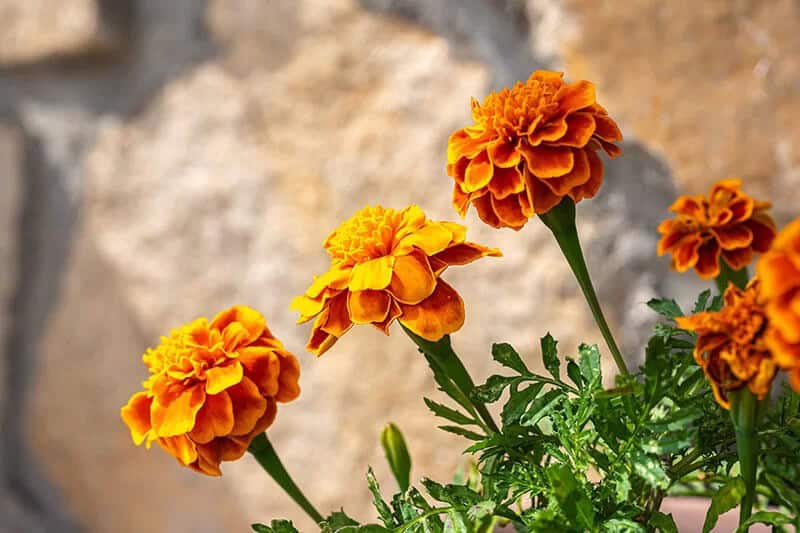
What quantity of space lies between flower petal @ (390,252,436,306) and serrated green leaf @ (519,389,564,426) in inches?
2.2

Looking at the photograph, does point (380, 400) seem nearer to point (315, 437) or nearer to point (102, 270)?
point (315, 437)

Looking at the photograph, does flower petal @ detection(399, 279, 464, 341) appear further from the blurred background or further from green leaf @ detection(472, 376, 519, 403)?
the blurred background

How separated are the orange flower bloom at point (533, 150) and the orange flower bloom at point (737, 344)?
2.6 inches

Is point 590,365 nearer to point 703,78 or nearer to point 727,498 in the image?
point 727,498

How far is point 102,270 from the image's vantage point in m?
0.79

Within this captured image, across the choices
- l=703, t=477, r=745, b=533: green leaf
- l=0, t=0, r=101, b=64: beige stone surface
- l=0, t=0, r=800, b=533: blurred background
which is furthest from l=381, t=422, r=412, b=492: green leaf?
l=0, t=0, r=101, b=64: beige stone surface

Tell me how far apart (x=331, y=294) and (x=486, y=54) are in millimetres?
401

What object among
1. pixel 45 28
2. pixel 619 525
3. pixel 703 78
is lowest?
pixel 619 525

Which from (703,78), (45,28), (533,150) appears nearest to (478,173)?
(533,150)

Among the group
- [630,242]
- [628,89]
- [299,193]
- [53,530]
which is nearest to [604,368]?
[630,242]

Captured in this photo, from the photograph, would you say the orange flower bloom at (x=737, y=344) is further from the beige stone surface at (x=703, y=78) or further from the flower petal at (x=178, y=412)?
the beige stone surface at (x=703, y=78)

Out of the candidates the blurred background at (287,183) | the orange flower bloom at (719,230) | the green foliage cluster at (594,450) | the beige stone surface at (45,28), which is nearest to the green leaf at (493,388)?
the green foliage cluster at (594,450)

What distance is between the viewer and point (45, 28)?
746 mm

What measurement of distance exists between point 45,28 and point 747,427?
71cm
